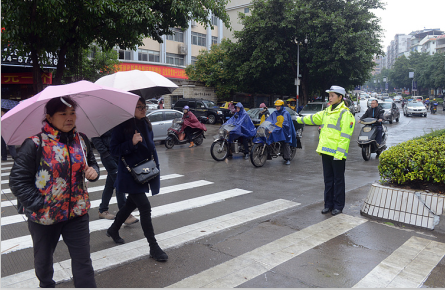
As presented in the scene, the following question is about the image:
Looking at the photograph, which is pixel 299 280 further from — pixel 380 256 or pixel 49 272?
pixel 49 272

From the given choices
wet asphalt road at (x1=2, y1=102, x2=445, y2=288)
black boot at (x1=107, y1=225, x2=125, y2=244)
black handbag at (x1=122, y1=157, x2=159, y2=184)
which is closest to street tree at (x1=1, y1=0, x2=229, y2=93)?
wet asphalt road at (x1=2, y1=102, x2=445, y2=288)

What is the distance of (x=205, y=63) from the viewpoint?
3641cm

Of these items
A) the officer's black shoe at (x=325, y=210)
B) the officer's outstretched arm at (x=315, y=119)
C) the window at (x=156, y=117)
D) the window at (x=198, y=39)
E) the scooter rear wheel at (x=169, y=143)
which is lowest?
the officer's black shoe at (x=325, y=210)

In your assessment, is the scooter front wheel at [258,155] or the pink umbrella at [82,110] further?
the scooter front wheel at [258,155]

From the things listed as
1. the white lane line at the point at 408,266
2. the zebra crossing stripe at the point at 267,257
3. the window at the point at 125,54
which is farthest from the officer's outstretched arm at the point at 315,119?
the window at the point at 125,54

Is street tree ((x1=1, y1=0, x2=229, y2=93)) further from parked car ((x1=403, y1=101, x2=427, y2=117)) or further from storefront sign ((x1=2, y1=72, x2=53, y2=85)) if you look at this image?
parked car ((x1=403, y1=101, x2=427, y2=117))

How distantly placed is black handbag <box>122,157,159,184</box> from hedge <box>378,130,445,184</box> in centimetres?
355

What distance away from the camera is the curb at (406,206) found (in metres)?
5.21

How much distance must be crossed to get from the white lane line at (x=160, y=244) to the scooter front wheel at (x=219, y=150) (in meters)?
4.96

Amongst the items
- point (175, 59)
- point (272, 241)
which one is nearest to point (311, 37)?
point (175, 59)

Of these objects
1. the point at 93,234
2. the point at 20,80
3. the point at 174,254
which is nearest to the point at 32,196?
the point at 174,254

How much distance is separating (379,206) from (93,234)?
405cm

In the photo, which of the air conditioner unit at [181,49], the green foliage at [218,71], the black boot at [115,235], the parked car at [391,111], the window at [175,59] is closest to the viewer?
the black boot at [115,235]

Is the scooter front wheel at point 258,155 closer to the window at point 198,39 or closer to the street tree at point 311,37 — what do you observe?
the street tree at point 311,37
